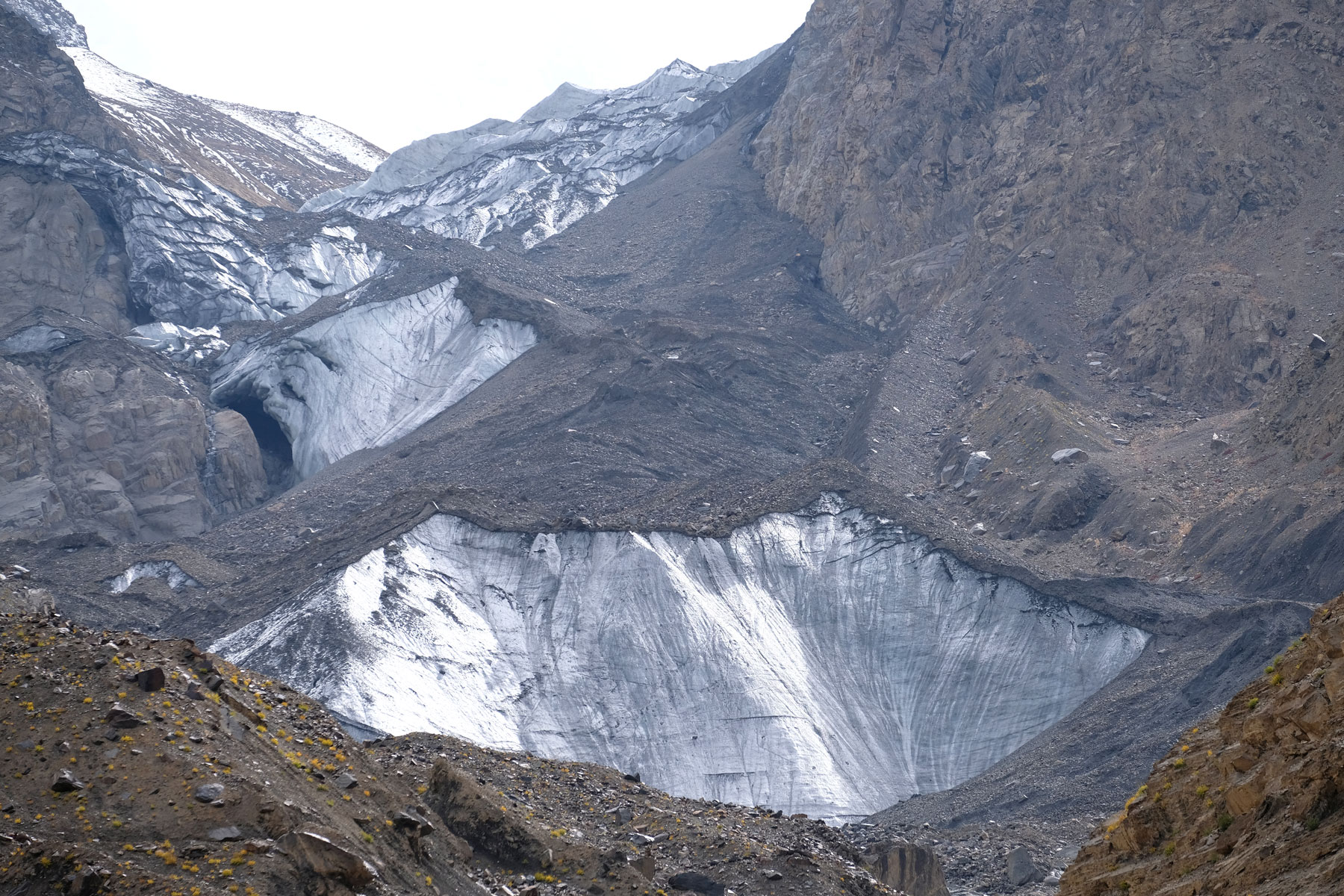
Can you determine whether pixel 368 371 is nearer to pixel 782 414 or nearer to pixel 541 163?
pixel 782 414

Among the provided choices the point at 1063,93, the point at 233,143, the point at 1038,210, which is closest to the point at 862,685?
the point at 1038,210

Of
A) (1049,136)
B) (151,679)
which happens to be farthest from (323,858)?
(1049,136)

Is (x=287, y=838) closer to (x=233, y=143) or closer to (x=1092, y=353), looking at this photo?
(x=1092, y=353)

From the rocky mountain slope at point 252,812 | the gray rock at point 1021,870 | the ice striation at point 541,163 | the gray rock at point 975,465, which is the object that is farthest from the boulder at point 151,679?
the ice striation at point 541,163

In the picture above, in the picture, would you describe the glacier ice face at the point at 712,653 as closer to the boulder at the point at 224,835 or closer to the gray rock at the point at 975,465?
the gray rock at the point at 975,465

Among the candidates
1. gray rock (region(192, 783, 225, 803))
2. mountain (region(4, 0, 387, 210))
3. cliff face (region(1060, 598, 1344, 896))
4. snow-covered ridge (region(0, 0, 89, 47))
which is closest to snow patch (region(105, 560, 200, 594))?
gray rock (region(192, 783, 225, 803))
